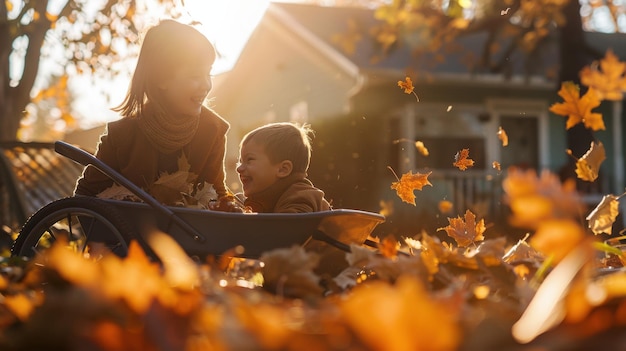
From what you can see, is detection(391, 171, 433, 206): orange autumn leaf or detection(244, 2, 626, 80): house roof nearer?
detection(391, 171, 433, 206): orange autumn leaf

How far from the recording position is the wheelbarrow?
104 inches

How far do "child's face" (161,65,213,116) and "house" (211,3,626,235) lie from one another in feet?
32.4

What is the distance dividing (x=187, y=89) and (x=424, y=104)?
1387cm

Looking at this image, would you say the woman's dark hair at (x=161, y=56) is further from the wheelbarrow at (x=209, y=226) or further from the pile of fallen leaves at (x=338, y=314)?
the pile of fallen leaves at (x=338, y=314)

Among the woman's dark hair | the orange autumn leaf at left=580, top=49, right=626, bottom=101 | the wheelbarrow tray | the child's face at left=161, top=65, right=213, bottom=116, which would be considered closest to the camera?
the wheelbarrow tray

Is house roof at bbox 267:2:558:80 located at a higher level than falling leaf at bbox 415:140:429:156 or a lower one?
higher

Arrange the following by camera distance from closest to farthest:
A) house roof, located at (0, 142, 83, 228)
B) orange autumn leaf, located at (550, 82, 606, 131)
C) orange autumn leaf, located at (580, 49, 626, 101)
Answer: orange autumn leaf, located at (550, 82, 606, 131) < orange autumn leaf, located at (580, 49, 626, 101) < house roof, located at (0, 142, 83, 228)

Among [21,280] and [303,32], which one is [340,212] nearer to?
[21,280]

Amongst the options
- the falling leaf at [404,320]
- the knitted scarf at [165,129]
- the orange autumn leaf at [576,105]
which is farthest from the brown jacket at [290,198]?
the falling leaf at [404,320]

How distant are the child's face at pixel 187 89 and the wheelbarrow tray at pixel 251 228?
3.22 feet

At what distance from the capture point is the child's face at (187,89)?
12.1ft

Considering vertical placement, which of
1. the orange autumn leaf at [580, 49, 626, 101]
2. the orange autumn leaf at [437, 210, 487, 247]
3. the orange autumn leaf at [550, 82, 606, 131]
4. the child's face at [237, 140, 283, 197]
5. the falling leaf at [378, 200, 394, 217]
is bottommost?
the falling leaf at [378, 200, 394, 217]

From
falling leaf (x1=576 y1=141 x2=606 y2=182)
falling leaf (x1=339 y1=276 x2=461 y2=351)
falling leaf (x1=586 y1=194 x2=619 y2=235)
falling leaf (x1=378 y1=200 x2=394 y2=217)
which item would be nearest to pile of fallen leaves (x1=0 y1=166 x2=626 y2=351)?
falling leaf (x1=339 y1=276 x2=461 y2=351)

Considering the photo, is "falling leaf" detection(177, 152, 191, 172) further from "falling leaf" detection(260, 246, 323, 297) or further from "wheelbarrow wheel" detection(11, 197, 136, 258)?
"falling leaf" detection(260, 246, 323, 297)
